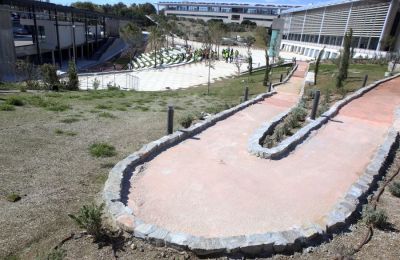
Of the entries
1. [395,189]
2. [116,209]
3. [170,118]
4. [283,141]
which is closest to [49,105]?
[170,118]

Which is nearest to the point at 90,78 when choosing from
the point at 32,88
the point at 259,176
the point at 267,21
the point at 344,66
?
the point at 32,88

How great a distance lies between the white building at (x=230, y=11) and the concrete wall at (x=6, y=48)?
353 feet

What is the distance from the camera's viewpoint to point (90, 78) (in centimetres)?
3098

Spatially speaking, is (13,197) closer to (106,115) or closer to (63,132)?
(63,132)

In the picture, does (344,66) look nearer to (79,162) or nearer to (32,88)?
(79,162)

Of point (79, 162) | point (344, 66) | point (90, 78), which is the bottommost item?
point (90, 78)

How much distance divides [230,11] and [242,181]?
5477 inches

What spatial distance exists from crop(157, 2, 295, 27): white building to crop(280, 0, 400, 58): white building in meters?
58.5

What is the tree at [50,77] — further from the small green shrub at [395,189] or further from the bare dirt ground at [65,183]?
the small green shrub at [395,189]

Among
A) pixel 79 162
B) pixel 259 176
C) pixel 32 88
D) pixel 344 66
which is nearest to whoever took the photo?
pixel 259 176

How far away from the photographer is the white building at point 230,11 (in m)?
129

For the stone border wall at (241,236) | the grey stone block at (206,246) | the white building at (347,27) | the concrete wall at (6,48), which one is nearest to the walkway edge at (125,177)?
the stone border wall at (241,236)

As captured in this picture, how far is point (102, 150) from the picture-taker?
8047 mm

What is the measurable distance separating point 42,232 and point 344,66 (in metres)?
17.3
